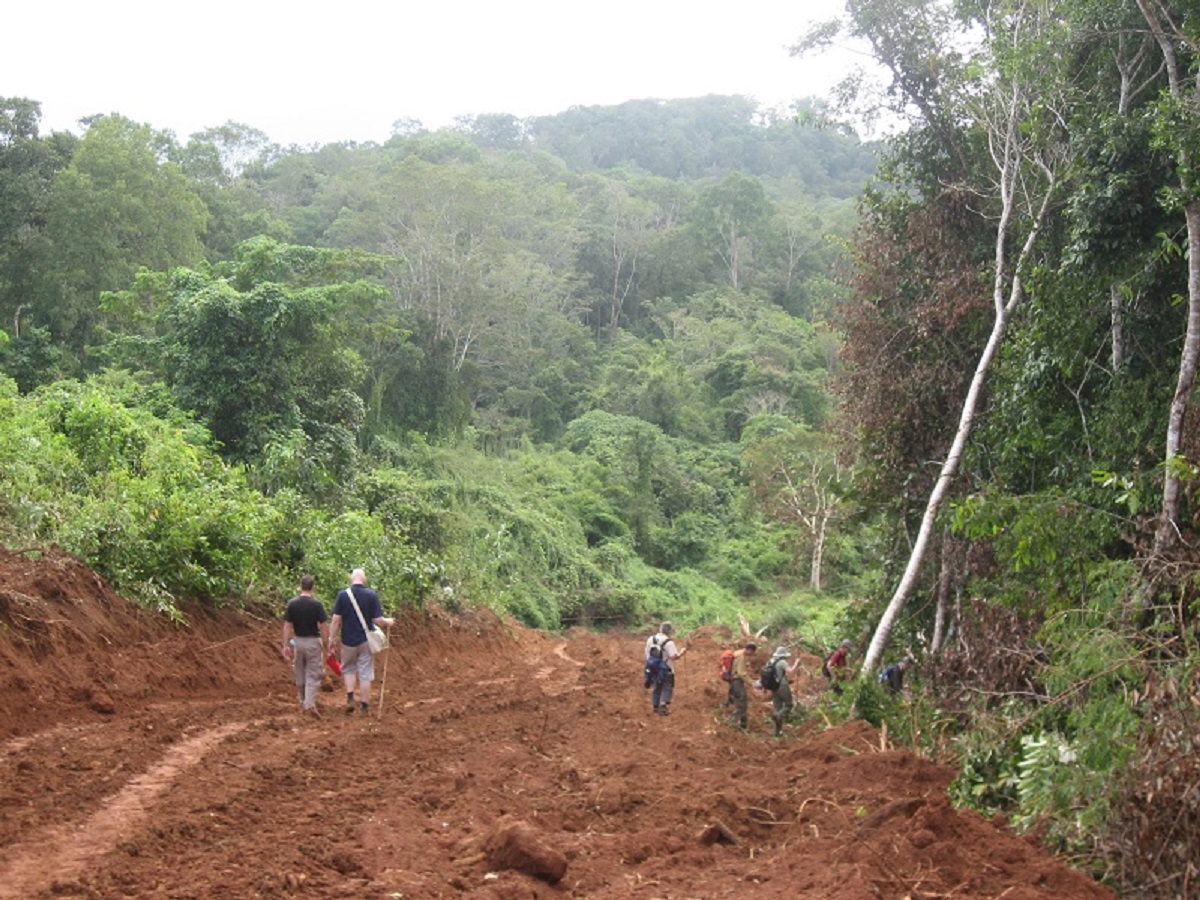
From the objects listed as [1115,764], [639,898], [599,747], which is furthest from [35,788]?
[1115,764]

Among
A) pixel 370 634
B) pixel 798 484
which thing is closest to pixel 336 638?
pixel 370 634

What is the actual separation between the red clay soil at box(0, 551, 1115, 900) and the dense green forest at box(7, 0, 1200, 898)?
897mm

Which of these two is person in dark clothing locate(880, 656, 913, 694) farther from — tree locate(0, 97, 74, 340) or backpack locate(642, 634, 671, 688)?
tree locate(0, 97, 74, 340)

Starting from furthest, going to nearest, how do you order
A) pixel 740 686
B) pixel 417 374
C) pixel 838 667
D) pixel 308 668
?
1. pixel 417 374
2. pixel 838 667
3. pixel 740 686
4. pixel 308 668

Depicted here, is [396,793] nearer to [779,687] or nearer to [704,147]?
[779,687]

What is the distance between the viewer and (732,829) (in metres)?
7.42

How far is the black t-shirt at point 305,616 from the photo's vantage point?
10.5 meters

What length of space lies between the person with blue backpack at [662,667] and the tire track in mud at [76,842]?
7638 mm

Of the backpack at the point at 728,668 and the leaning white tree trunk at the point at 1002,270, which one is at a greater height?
the leaning white tree trunk at the point at 1002,270

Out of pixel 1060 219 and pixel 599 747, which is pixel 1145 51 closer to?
pixel 1060 219

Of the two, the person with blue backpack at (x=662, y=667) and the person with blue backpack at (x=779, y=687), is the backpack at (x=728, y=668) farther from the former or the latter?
the person with blue backpack at (x=662, y=667)

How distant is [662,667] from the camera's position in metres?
14.4

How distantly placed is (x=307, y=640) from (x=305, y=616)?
26 centimetres

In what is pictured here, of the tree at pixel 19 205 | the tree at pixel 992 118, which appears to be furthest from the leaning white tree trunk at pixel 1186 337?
the tree at pixel 19 205
